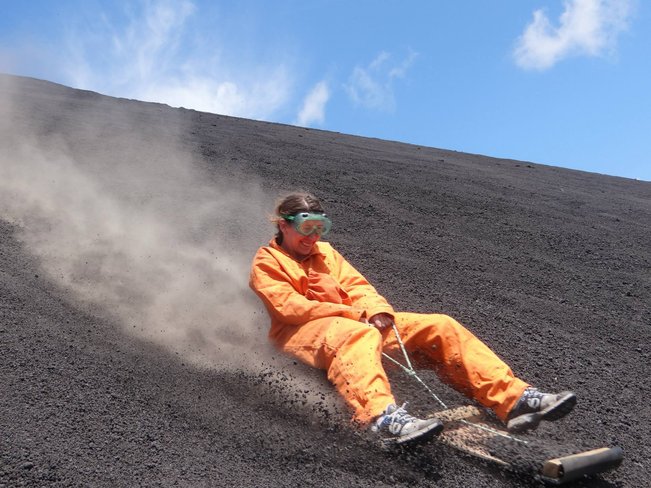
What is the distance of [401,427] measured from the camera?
2.92 metres

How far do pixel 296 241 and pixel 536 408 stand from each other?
183 centimetres

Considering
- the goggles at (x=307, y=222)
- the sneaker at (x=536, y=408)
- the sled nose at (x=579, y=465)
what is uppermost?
the goggles at (x=307, y=222)

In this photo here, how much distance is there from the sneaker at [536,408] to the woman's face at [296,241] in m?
1.68

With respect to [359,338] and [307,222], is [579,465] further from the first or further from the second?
[307,222]

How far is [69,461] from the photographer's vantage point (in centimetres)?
282

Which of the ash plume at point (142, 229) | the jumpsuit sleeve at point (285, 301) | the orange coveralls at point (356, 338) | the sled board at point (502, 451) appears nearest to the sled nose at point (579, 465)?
the sled board at point (502, 451)

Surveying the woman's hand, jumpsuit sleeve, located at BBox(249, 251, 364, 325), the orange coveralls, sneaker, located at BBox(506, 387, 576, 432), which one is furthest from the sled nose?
jumpsuit sleeve, located at BBox(249, 251, 364, 325)

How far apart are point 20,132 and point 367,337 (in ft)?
24.8

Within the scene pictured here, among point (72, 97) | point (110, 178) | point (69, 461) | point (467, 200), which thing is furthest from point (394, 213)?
point (72, 97)

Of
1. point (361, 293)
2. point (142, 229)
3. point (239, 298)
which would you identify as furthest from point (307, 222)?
point (142, 229)

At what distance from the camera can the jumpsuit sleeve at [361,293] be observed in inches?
151

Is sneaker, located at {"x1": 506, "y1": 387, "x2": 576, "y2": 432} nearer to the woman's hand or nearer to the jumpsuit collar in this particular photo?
the woman's hand

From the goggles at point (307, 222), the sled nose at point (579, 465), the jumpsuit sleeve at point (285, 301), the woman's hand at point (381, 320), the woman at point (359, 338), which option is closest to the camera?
the sled nose at point (579, 465)

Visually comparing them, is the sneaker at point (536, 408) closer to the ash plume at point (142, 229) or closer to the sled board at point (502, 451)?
the sled board at point (502, 451)
